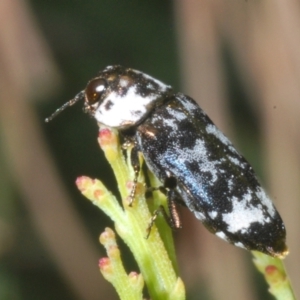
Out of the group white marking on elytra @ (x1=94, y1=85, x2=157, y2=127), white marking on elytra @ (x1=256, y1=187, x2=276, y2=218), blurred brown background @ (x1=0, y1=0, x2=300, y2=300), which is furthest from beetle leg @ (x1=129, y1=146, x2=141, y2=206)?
blurred brown background @ (x1=0, y1=0, x2=300, y2=300)

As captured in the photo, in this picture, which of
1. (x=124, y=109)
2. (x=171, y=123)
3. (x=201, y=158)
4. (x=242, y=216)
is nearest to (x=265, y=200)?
(x=242, y=216)

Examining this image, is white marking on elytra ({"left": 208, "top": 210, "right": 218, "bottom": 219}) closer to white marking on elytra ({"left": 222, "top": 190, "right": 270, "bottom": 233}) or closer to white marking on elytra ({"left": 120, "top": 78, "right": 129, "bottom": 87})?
white marking on elytra ({"left": 222, "top": 190, "right": 270, "bottom": 233})

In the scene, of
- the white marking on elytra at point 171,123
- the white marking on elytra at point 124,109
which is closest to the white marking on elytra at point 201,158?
the white marking on elytra at point 171,123

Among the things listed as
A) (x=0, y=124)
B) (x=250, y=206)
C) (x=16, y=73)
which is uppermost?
(x=16, y=73)

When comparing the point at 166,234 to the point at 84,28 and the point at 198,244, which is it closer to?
the point at 198,244

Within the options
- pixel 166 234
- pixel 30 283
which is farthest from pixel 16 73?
pixel 166 234

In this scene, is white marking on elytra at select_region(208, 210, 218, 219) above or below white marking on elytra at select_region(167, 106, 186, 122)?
below

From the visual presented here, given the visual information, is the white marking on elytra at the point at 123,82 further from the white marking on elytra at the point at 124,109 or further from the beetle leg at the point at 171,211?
the beetle leg at the point at 171,211
